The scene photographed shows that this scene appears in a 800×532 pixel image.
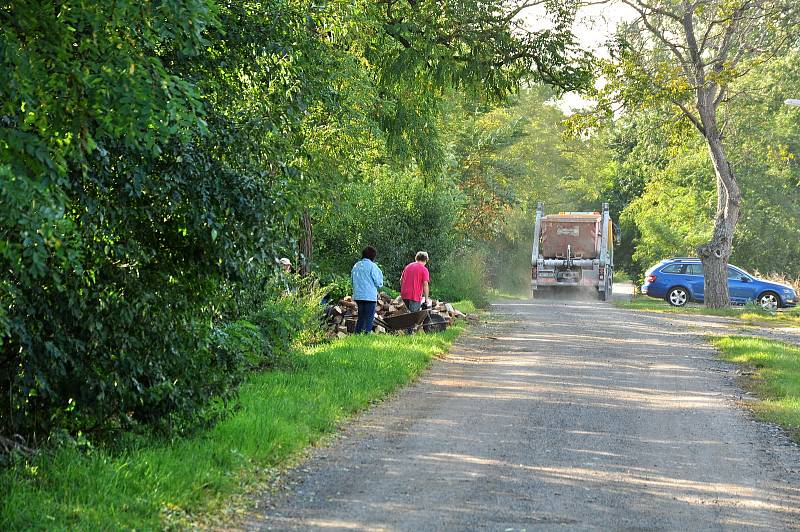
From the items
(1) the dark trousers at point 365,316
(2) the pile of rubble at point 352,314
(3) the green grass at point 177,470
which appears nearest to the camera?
(3) the green grass at point 177,470

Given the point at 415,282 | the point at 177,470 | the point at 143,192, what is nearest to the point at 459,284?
the point at 415,282

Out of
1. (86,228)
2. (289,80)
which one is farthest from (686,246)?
(86,228)

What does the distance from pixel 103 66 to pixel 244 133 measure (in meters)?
3.00

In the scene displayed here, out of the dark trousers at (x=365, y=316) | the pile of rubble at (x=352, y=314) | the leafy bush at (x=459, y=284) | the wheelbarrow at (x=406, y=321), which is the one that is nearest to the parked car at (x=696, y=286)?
the leafy bush at (x=459, y=284)

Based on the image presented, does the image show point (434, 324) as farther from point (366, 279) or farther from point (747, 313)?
point (747, 313)

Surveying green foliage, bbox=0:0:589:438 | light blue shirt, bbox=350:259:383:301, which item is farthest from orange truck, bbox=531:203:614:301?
green foliage, bbox=0:0:589:438

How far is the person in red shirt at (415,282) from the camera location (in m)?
21.0

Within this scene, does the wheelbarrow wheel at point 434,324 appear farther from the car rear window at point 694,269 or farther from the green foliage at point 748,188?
the car rear window at point 694,269

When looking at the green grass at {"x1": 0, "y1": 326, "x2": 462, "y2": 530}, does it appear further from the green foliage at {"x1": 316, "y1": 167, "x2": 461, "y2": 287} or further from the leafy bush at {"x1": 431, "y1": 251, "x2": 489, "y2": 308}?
the leafy bush at {"x1": 431, "y1": 251, "x2": 489, "y2": 308}

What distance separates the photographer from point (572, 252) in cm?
4006

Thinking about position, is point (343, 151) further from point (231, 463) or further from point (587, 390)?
point (231, 463)

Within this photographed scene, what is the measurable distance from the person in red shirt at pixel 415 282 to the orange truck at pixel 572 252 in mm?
18673

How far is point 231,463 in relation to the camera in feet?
26.7

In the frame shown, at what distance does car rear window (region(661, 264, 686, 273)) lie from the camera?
39.6 metres
